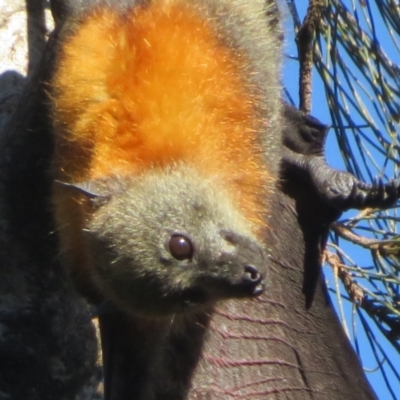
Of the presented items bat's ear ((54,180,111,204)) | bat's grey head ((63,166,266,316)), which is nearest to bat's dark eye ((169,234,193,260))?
bat's grey head ((63,166,266,316))

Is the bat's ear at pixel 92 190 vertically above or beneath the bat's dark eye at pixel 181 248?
above

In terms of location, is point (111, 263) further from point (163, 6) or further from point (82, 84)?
point (163, 6)

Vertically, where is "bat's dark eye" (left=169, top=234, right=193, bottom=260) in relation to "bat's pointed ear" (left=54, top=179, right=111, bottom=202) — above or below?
below

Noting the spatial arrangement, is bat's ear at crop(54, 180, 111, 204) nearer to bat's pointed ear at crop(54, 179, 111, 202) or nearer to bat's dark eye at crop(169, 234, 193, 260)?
bat's pointed ear at crop(54, 179, 111, 202)

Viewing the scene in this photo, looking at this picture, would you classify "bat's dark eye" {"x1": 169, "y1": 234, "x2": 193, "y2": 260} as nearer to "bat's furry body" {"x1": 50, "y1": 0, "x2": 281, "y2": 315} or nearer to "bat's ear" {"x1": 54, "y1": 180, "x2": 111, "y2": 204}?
"bat's furry body" {"x1": 50, "y1": 0, "x2": 281, "y2": 315}

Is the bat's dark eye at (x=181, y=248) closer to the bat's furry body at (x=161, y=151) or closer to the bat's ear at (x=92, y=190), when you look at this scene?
the bat's furry body at (x=161, y=151)

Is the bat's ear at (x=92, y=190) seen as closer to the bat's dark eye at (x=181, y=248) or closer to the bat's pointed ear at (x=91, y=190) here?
the bat's pointed ear at (x=91, y=190)

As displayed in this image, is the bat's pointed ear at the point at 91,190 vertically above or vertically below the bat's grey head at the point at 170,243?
above

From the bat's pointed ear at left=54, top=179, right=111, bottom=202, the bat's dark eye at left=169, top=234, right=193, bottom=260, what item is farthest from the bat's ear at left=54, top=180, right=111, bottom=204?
the bat's dark eye at left=169, top=234, right=193, bottom=260

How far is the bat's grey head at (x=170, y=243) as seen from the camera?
9.27 feet

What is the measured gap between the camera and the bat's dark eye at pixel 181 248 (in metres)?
2.83

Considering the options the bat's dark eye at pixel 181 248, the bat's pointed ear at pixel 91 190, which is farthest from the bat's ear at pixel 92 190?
the bat's dark eye at pixel 181 248

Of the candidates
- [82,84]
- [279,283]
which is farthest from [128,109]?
[279,283]

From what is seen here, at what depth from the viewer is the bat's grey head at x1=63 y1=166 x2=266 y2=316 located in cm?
283
